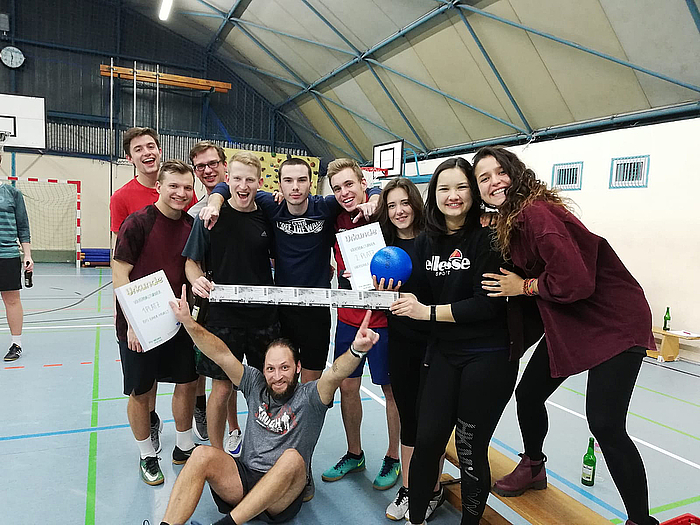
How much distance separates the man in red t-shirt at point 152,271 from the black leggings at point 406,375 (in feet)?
4.71

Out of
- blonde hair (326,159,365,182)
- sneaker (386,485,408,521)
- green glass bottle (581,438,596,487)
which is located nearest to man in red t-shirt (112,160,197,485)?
blonde hair (326,159,365,182)

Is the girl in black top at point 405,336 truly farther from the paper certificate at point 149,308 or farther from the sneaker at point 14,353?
the sneaker at point 14,353

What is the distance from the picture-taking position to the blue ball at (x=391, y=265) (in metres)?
2.54

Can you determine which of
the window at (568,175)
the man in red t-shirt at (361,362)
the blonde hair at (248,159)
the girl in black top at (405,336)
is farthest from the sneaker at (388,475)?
the window at (568,175)

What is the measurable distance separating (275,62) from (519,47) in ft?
29.1

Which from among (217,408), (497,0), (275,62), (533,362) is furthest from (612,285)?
(275,62)

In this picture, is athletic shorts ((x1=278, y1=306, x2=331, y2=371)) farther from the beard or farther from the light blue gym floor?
the light blue gym floor

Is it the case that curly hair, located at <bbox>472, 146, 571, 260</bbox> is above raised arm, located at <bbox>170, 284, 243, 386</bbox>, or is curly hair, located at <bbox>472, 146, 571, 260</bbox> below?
above

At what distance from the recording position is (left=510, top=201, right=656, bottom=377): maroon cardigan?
213cm

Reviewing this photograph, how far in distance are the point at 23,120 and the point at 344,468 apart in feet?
47.2

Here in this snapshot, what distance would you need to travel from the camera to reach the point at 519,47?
8.85 meters

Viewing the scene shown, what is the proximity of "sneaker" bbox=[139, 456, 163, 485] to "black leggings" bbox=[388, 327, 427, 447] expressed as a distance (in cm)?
173

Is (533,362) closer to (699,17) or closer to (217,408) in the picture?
(217,408)

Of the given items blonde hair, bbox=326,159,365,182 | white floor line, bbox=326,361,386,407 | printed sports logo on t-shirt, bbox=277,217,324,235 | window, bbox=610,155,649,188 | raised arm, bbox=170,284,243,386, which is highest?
window, bbox=610,155,649,188
